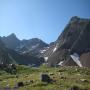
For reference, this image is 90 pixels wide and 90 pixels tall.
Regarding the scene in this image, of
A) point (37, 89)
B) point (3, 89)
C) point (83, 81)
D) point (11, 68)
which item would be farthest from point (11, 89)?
point (11, 68)

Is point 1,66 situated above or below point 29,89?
above

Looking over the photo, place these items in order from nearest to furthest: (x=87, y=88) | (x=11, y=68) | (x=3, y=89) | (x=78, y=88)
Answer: (x=78, y=88) < (x=87, y=88) < (x=3, y=89) < (x=11, y=68)

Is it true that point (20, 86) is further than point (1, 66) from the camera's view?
No

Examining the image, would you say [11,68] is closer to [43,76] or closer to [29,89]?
[43,76]

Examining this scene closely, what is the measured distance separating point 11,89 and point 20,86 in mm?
3336

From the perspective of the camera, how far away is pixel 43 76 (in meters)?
62.8

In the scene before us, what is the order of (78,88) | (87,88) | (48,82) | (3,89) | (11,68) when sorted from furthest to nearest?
(11,68), (48,82), (3,89), (87,88), (78,88)

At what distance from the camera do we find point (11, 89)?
54.0m

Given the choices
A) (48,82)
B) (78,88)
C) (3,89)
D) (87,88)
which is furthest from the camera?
(48,82)

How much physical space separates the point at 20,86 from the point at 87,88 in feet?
48.0

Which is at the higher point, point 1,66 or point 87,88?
point 1,66

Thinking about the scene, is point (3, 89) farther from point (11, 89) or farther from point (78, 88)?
point (78, 88)

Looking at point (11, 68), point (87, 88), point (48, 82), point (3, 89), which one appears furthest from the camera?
point (11, 68)

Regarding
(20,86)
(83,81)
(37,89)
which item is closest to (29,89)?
(37,89)
